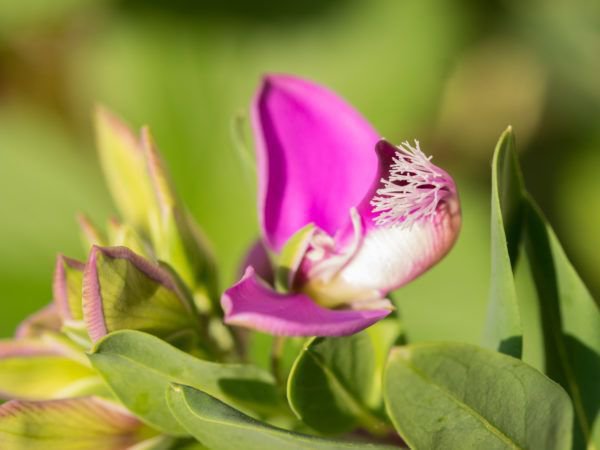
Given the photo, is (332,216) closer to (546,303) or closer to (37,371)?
(546,303)

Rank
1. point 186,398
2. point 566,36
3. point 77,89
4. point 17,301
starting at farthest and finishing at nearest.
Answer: point 77,89, point 566,36, point 17,301, point 186,398

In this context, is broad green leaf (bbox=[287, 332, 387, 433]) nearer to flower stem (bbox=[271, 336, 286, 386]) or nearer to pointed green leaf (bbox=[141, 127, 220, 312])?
flower stem (bbox=[271, 336, 286, 386])

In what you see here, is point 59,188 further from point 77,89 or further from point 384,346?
point 384,346

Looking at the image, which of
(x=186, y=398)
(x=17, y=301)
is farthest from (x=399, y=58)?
(x=186, y=398)

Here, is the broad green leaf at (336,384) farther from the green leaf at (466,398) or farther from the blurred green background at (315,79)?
the blurred green background at (315,79)

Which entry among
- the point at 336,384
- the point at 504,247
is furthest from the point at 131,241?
the point at 504,247

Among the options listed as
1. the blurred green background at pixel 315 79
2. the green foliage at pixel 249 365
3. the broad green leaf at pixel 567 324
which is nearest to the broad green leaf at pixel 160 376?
the green foliage at pixel 249 365

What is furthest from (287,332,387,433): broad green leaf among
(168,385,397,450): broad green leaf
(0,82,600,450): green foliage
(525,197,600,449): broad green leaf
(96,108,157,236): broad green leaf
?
(96,108,157,236): broad green leaf

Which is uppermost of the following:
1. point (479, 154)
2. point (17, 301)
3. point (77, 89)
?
point (77, 89)
